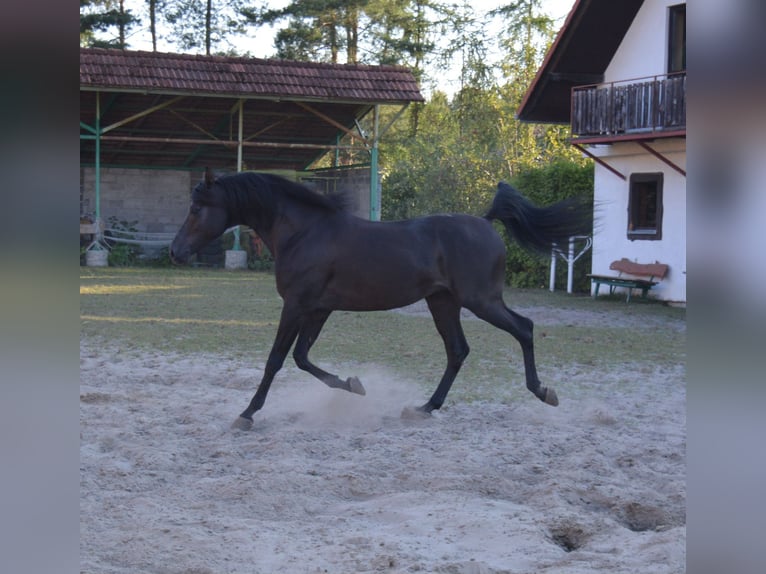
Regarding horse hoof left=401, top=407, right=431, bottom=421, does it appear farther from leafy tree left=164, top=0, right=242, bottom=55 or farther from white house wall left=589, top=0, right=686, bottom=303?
leafy tree left=164, top=0, right=242, bottom=55

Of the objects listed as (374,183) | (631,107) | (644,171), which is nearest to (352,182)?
(374,183)

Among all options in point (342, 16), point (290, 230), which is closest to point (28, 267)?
point (290, 230)

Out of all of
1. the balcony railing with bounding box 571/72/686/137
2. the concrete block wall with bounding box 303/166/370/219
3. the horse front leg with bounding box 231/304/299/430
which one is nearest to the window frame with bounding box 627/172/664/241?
the balcony railing with bounding box 571/72/686/137

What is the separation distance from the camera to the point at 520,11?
35781 mm

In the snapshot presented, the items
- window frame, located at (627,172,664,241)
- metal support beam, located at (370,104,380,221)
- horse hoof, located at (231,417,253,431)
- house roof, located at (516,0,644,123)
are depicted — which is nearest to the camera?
horse hoof, located at (231,417,253,431)

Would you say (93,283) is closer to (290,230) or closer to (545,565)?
(290,230)

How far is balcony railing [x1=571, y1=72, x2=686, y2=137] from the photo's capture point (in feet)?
53.4

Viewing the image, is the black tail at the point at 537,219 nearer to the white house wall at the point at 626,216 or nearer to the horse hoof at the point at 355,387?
the horse hoof at the point at 355,387

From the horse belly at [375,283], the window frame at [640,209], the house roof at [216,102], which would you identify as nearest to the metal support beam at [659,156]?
the window frame at [640,209]

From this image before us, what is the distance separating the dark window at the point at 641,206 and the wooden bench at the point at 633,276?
0.66 metres

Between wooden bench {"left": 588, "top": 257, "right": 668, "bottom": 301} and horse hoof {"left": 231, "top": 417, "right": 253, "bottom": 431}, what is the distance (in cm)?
1254

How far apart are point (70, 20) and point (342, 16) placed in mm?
34157

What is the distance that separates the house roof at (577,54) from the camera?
1856cm

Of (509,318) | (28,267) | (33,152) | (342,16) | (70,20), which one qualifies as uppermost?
(342,16)
